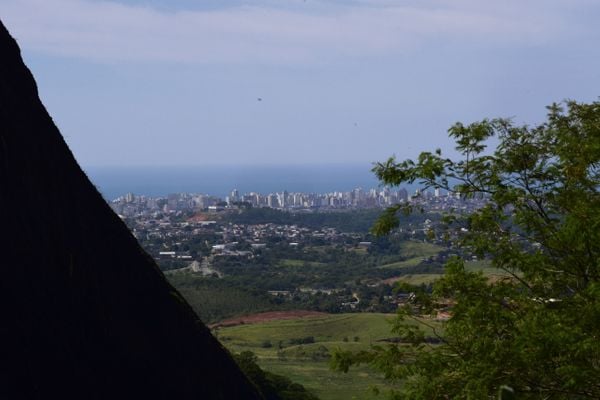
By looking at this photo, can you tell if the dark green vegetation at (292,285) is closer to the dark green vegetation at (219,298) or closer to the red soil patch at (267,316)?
the dark green vegetation at (219,298)

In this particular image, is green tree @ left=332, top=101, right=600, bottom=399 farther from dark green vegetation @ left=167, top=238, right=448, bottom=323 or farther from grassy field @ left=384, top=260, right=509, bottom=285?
dark green vegetation @ left=167, top=238, right=448, bottom=323

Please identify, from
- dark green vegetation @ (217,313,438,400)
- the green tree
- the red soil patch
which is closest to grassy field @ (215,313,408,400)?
dark green vegetation @ (217,313,438,400)

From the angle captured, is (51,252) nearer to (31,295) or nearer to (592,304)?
(31,295)

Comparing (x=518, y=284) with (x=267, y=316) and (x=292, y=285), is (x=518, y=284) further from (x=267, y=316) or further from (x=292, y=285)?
(x=292, y=285)

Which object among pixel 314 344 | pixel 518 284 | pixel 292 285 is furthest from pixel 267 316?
pixel 518 284

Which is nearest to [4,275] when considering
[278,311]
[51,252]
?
[51,252]

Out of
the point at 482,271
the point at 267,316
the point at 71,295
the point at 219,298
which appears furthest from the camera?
the point at 219,298
